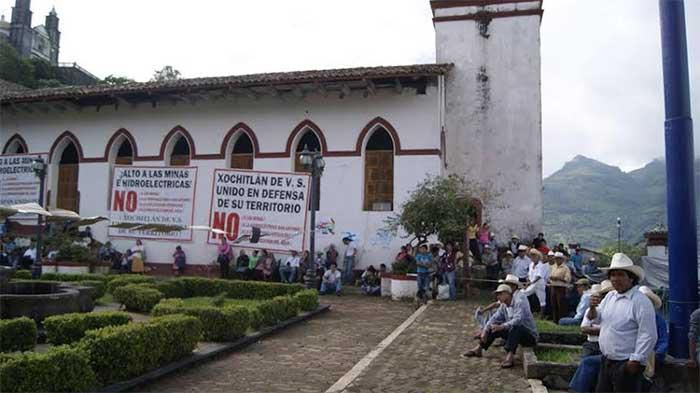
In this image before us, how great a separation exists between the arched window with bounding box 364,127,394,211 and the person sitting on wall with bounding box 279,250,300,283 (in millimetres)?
3073

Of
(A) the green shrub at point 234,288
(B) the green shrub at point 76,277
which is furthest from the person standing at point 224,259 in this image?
(B) the green shrub at point 76,277

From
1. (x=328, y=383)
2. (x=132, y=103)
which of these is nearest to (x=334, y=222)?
(x=132, y=103)

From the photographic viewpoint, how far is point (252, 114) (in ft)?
68.5

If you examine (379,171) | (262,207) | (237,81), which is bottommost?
(262,207)

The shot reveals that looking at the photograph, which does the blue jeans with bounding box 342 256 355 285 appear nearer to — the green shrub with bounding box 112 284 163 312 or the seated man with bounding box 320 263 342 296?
the seated man with bounding box 320 263 342 296

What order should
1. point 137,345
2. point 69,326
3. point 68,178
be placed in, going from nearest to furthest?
point 137,345 → point 69,326 → point 68,178

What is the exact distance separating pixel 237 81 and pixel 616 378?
16.8m

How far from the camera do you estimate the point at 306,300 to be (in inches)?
494

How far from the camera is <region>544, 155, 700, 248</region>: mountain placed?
175ft

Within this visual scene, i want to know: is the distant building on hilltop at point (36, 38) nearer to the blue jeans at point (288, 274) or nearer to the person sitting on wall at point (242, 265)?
the person sitting on wall at point (242, 265)

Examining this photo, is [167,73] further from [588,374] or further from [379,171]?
[588,374]

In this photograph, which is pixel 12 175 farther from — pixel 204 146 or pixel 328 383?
pixel 328 383

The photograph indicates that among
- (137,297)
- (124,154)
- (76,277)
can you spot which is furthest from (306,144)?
(137,297)

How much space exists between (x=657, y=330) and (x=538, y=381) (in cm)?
180
